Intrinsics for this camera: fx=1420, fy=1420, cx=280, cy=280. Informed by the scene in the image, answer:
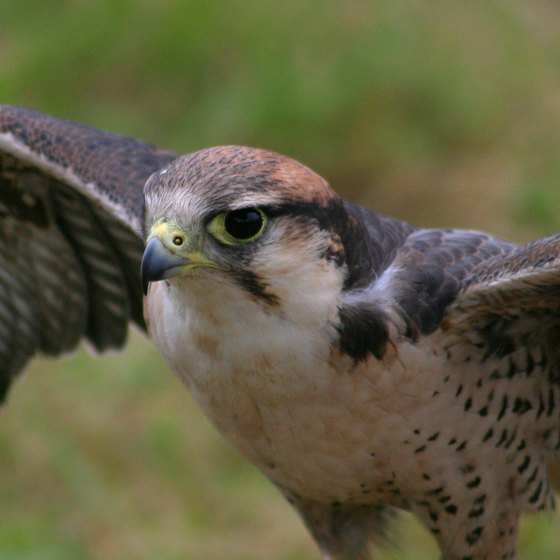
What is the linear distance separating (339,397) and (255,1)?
209 inches

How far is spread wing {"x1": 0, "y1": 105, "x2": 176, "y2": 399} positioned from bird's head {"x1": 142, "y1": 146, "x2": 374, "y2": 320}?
1.01 meters

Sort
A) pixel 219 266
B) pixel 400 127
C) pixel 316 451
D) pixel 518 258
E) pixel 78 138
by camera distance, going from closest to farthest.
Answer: pixel 219 266, pixel 518 258, pixel 316 451, pixel 78 138, pixel 400 127

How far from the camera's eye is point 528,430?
4.68m

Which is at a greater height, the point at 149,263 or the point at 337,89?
the point at 337,89

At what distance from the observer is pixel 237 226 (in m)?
3.92

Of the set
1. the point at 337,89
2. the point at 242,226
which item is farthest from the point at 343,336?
the point at 337,89

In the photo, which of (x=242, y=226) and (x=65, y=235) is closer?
(x=242, y=226)

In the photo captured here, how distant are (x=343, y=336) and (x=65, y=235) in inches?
74.2

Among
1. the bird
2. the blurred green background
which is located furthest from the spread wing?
the blurred green background

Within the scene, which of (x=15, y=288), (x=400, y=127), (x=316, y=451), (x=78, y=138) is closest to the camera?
(x=316, y=451)

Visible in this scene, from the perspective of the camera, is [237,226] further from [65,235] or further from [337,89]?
[337,89]

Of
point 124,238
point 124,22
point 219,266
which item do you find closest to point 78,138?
point 124,238

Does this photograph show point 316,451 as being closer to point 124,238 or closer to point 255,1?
point 124,238

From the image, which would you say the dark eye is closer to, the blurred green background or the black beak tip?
the black beak tip
